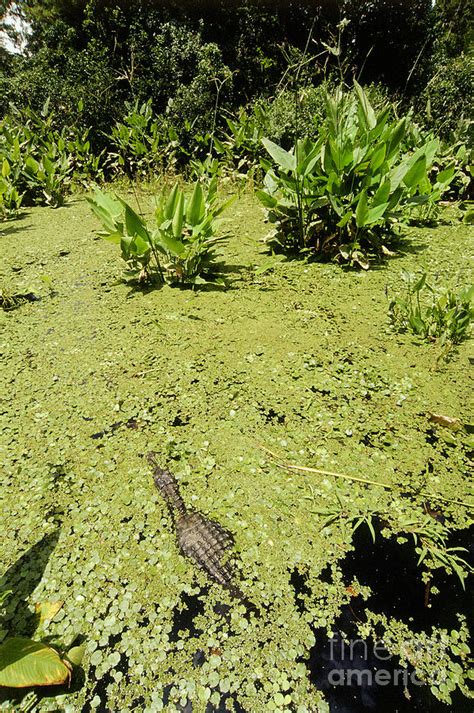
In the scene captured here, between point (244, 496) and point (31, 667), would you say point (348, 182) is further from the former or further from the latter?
point (31, 667)

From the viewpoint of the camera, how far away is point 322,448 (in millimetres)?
1307

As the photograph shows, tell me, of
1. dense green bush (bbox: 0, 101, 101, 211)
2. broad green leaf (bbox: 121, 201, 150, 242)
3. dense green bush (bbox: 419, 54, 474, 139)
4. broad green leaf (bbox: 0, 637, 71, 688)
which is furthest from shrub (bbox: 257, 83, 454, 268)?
dense green bush (bbox: 419, 54, 474, 139)

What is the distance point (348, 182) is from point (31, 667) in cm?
247

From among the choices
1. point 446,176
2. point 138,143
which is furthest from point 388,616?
point 138,143

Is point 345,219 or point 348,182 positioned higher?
point 348,182

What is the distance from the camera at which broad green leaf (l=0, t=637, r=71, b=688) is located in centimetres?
73

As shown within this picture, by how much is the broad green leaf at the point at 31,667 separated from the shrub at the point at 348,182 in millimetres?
2240

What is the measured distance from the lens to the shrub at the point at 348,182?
2.28 metres

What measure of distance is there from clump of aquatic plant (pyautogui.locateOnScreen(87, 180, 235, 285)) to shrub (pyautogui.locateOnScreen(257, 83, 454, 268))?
1.56 ft

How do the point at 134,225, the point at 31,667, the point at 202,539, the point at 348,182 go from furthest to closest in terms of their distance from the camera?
the point at 348,182 < the point at 134,225 < the point at 202,539 < the point at 31,667

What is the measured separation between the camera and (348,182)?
7.87 ft

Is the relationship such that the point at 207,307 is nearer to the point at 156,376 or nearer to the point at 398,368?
the point at 156,376

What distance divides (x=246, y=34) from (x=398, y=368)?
782 centimetres

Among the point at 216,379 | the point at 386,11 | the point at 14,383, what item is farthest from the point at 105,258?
the point at 386,11
